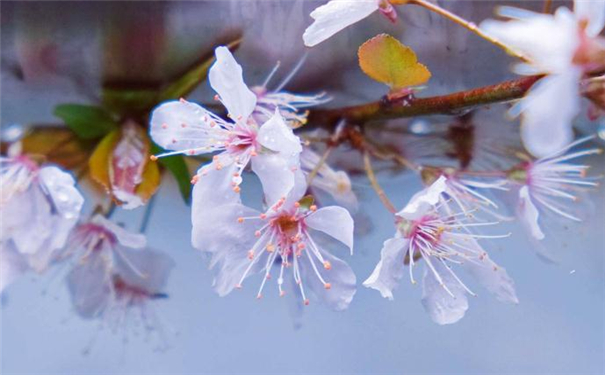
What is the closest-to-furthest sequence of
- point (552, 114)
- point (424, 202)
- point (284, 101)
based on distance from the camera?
point (552, 114) < point (424, 202) < point (284, 101)

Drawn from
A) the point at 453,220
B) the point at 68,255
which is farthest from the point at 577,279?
the point at 68,255

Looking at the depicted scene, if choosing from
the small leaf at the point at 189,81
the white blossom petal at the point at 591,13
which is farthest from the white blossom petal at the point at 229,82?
the white blossom petal at the point at 591,13

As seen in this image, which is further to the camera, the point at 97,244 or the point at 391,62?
the point at 97,244

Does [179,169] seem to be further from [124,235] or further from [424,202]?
[424,202]

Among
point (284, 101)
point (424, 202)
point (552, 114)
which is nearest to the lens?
point (552, 114)

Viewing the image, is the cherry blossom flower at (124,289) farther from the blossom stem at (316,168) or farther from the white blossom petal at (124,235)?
the blossom stem at (316,168)

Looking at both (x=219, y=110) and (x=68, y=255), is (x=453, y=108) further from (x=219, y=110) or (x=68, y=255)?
(x=68, y=255)

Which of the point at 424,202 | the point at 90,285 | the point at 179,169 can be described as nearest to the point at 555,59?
the point at 424,202

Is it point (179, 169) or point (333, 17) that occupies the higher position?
point (333, 17)
